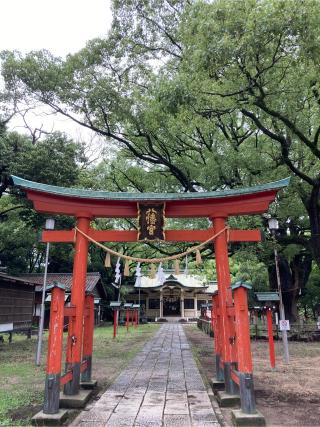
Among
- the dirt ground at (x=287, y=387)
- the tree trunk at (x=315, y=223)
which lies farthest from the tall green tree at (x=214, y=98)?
the dirt ground at (x=287, y=387)

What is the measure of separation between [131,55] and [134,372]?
11638 mm

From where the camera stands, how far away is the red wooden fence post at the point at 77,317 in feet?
20.9

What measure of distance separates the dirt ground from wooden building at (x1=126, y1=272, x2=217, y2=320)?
24.2 metres

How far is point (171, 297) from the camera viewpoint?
127ft

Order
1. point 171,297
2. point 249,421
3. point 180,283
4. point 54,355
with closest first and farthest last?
point 249,421 → point 54,355 → point 180,283 → point 171,297

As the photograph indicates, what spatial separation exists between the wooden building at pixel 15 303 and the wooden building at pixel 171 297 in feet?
64.7

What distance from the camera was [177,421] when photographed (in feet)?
16.4

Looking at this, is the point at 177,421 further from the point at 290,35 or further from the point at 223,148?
the point at 223,148

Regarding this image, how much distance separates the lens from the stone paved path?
16.4ft

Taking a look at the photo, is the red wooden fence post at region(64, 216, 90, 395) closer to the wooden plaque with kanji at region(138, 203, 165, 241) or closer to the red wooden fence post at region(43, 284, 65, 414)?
the red wooden fence post at region(43, 284, 65, 414)

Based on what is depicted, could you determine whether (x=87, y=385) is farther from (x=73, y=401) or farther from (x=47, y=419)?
(x=47, y=419)

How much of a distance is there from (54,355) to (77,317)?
1.12 m

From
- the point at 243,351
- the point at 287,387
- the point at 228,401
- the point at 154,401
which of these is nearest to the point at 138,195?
the point at 243,351

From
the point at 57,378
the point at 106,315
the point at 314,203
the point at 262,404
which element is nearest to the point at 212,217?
the point at 262,404
